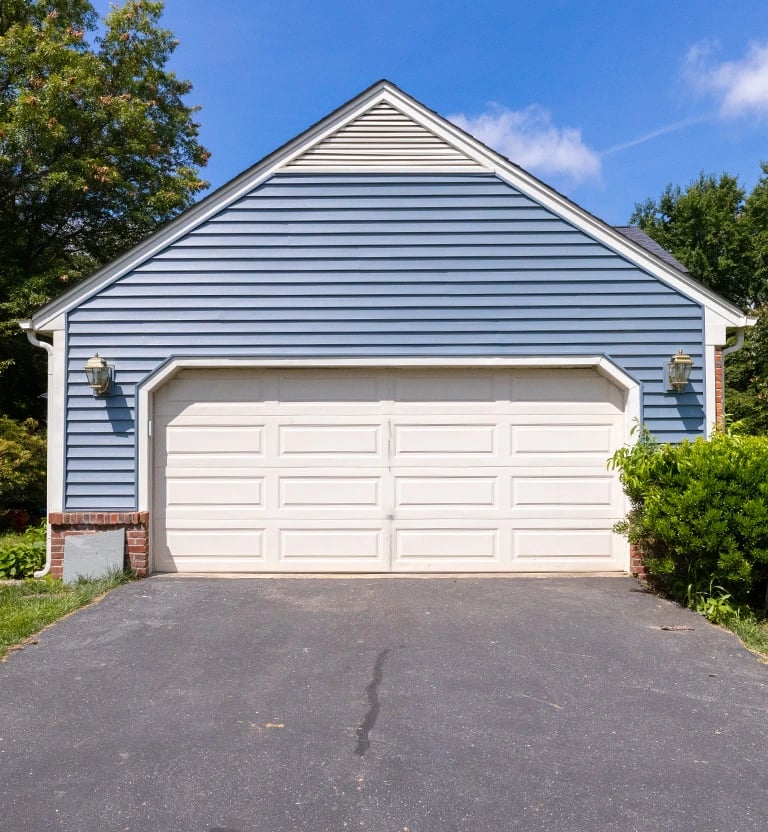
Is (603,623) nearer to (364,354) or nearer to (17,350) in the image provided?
(364,354)

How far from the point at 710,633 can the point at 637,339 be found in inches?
119

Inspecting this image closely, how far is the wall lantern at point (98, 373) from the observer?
645 cm

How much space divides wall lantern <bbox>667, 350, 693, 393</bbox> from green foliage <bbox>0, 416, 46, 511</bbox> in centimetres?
860

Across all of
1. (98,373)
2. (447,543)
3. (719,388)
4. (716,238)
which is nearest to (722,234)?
(716,238)

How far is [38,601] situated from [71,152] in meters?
11.1

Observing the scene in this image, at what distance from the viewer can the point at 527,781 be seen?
283cm

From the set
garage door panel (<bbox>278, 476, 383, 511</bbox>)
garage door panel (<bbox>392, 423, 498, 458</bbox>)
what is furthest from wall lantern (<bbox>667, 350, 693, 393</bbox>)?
garage door panel (<bbox>278, 476, 383, 511</bbox>)

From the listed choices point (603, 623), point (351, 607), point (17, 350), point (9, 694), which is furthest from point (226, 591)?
point (17, 350)

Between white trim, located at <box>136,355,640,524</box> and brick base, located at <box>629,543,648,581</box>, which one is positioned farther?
white trim, located at <box>136,355,640,524</box>

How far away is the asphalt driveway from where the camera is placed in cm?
264

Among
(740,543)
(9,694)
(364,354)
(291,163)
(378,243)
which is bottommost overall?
(9,694)

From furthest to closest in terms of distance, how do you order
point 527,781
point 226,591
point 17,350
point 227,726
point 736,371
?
point 736,371, point 17,350, point 226,591, point 227,726, point 527,781

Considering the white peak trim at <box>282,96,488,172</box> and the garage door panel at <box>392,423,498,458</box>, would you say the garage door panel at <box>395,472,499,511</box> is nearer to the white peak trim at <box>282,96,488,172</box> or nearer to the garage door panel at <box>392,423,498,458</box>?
the garage door panel at <box>392,423,498,458</box>

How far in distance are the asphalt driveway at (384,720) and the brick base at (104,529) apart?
921 mm
